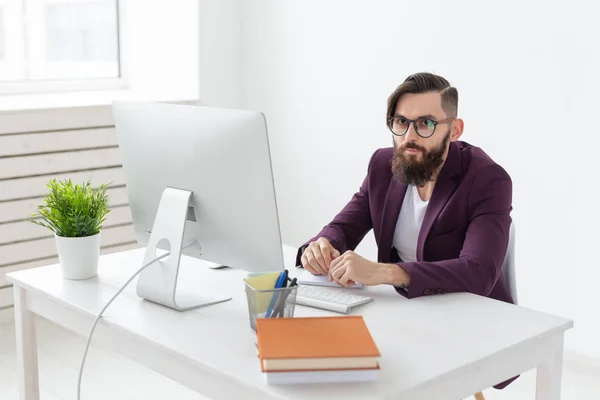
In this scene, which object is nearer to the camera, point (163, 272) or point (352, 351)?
point (352, 351)

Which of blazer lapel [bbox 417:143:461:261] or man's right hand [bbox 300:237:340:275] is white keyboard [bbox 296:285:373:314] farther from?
blazer lapel [bbox 417:143:461:261]

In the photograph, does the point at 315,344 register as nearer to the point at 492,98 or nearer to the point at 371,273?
the point at 371,273

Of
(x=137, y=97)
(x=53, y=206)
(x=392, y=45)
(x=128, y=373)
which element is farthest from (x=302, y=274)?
(x=137, y=97)

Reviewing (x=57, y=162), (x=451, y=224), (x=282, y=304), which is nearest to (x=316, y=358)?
(x=282, y=304)

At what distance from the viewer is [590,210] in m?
3.25

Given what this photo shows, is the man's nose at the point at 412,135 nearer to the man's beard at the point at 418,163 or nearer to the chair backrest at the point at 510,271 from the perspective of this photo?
the man's beard at the point at 418,163

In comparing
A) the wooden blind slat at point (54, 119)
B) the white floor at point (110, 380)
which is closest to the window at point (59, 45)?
the wooden blind slat at point (54, 119)

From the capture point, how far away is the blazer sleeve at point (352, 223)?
2477 millimetres

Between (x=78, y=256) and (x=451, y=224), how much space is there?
0.98 metres

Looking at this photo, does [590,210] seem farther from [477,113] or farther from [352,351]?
[352,351]

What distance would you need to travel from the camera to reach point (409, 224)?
2.44 metres

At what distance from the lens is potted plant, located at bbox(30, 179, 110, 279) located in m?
2.17

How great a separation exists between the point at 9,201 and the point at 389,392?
2.69m

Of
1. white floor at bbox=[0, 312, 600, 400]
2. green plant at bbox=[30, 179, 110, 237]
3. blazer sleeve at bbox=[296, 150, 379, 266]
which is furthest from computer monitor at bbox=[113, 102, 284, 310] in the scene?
white floor at bbox=[0, 312, 600, 400]
